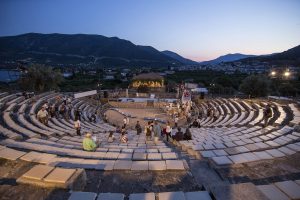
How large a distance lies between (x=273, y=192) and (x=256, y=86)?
4117cm

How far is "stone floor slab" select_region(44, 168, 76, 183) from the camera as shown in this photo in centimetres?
404

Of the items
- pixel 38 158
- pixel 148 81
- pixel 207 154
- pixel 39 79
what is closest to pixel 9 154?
pixel 38 158

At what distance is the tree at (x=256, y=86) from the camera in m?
40.0

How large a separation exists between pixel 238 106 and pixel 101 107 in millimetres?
19574

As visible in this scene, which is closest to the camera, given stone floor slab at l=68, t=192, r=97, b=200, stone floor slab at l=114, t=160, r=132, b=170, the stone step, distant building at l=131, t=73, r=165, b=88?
stone floor slab at l=68, t=192, r=97, b=200

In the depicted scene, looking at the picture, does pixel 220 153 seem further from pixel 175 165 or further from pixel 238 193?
pixel 238 193

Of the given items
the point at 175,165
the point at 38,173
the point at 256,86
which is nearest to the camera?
the point at 38,173

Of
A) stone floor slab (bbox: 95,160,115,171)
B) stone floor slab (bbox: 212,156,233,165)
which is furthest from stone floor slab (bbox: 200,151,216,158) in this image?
stone floor slab (bbox: 95,160,115,171)

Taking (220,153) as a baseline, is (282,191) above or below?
above

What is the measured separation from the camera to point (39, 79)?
1458 inches

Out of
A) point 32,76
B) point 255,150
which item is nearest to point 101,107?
point 32,76

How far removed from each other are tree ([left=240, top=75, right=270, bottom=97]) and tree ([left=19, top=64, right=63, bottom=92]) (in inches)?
1412

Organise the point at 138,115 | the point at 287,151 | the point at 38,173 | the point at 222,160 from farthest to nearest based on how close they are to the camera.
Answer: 1. the point at 138,115
2. the point at 287,151
3. the point at 222,160
4. the point at 38,173

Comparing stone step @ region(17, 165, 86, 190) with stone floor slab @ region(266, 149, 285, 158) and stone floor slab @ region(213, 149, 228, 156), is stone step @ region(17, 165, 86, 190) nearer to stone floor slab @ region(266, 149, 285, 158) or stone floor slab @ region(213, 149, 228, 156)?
stone floor slab @ region(213, 149, 228, 156)
